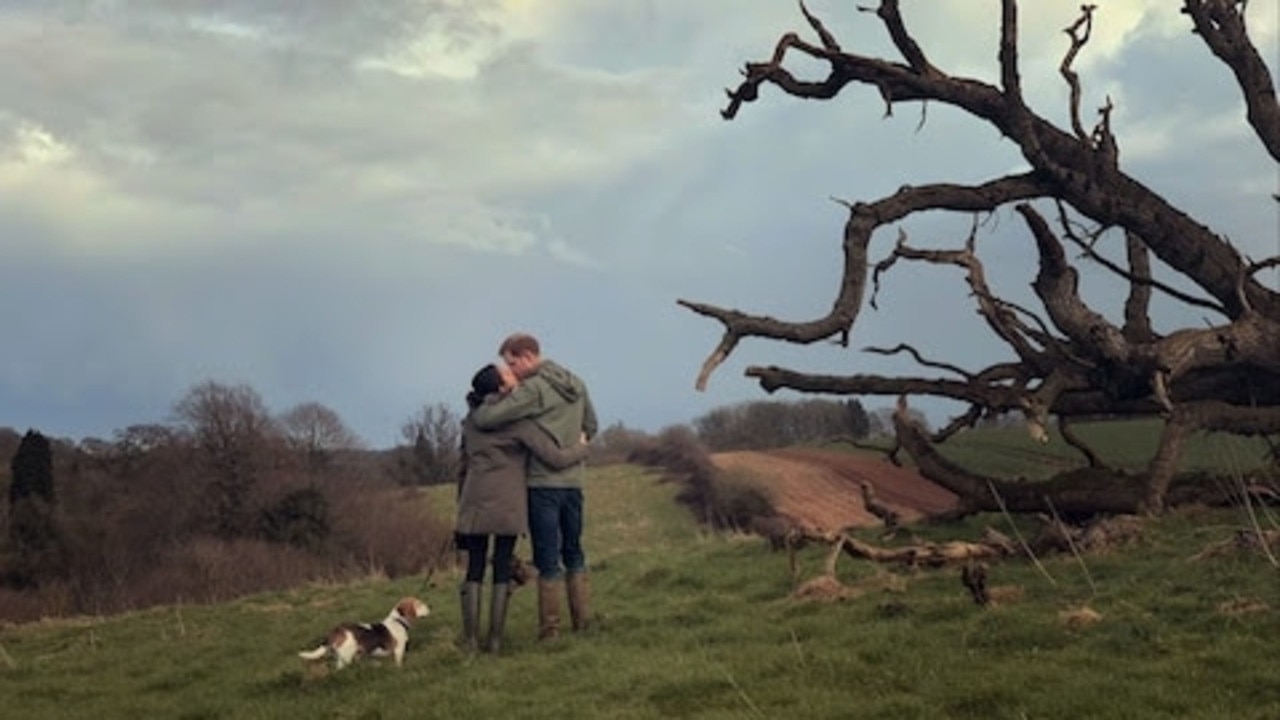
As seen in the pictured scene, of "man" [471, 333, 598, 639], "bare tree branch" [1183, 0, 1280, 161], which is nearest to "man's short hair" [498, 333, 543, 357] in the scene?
"man" [471, 333, 598, 639]

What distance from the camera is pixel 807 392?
15.4 meters

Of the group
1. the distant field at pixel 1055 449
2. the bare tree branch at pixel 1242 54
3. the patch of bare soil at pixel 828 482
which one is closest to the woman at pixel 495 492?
the bare tree branch at pixel 1242 54

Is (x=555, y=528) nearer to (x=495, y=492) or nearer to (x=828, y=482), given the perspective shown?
(x=495, y=492)

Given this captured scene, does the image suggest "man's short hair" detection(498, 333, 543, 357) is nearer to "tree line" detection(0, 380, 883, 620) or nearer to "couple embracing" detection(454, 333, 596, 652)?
"couple embracing" detection(454, 333, 596, 652)

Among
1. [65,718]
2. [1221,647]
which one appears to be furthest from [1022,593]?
[65,718]

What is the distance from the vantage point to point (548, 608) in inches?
401

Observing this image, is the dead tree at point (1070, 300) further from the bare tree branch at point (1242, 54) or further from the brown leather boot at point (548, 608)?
the brown leather boot at point (548, 608)

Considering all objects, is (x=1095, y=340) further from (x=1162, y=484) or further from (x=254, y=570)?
(x=254, y=570)

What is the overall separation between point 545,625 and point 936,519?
7002 millimetres

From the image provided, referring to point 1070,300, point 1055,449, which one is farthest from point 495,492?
point 1055,449

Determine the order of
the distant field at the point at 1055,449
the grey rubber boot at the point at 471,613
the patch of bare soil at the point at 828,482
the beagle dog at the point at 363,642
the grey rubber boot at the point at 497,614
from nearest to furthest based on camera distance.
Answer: the beagle dog at the point at 363,642, the grey rubber boot at the point at 497,614, the grey rubber boot at the point at 471,613, the distant field at the point at 1055,449, the patch of bare soil at the point at 828,482

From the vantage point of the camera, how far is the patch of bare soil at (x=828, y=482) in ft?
126

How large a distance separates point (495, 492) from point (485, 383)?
88 cm

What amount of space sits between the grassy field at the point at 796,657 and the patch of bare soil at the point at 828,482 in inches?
926
